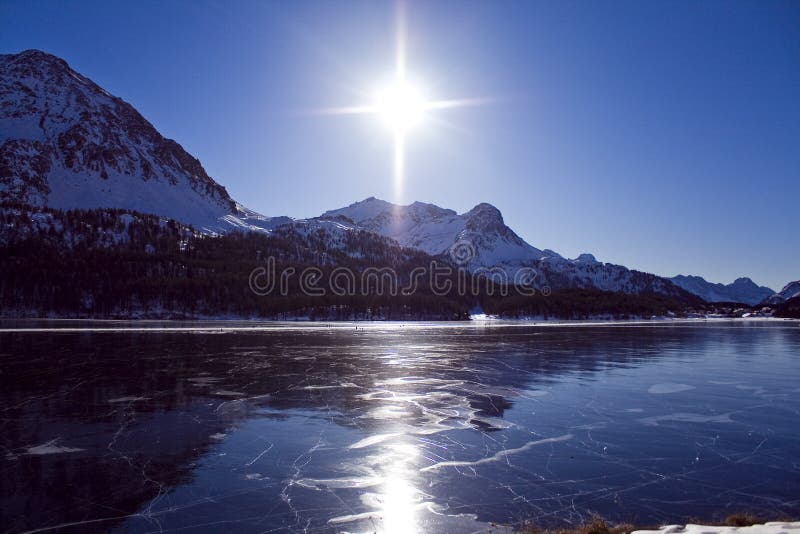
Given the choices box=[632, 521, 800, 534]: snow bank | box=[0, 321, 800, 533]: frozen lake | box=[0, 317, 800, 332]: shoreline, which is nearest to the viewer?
box=[632, 521, 800, 534]: snow bank

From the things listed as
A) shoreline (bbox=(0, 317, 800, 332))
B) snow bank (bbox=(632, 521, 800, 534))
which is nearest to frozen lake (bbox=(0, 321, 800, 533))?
snow bank (bbox=(632, 521, 800, 534))

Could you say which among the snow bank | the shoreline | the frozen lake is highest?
the snow bank

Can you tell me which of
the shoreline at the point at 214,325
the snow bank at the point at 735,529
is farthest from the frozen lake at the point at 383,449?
the shoreline at the point at 214,325

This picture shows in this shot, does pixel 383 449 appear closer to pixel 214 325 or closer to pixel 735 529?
pixel 735 529

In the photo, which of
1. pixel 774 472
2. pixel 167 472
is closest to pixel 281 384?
pixel 167 472

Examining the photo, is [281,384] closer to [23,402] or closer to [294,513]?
[23,402]

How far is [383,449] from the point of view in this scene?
16.3m

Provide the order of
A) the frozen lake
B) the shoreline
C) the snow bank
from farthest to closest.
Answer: the shoreline < the frozen lake < the snow bank

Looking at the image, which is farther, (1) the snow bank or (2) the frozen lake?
(2) the frozen lake

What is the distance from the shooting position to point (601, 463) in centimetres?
1498

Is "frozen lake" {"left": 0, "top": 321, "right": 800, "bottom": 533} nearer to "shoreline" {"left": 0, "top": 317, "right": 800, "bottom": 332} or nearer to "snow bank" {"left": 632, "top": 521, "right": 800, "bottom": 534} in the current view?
"snow bank" {"left": 632, "top": 521, "right": 800, "bottom": 534}

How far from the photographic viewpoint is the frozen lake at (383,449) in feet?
37.3

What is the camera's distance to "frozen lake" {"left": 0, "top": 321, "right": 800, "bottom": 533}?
11367mm

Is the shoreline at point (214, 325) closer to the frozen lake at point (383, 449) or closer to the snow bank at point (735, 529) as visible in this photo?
the frozen lake at point (383, 449)
